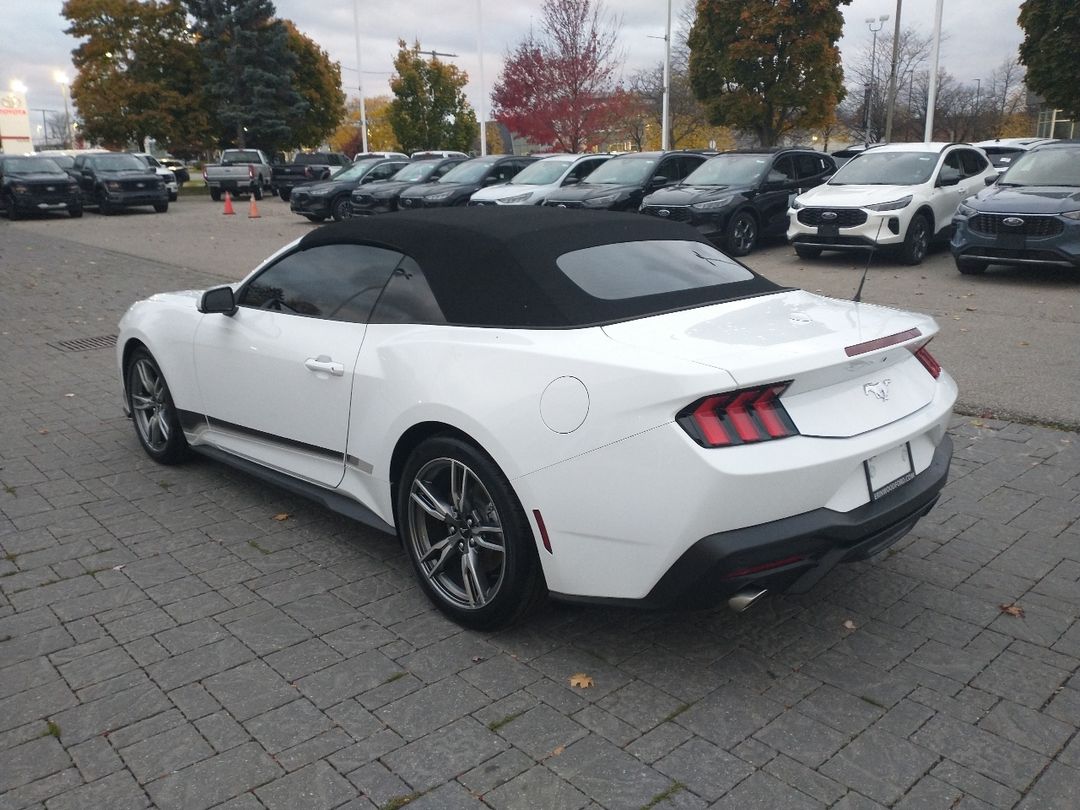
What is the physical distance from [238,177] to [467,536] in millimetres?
35396

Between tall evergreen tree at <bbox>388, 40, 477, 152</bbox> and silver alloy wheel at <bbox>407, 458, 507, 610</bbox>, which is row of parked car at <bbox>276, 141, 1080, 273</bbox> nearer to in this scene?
silver alloy wheel at <bbox>407, 458, 507, 610</bbox>

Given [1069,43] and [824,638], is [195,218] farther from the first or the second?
[824,638]

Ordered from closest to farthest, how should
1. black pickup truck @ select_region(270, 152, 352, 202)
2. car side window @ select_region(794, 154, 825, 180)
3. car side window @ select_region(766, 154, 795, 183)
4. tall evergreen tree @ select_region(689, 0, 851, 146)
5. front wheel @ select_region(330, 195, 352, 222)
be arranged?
car side window @ select_region(766, 154, 795, 183) < car side window @ select_region(794, 154, 825, 180) < front wheel @ select_region(330, 195, 352, 222) < tall evergreen tree @ select_region(689, 0, 851, 146) < black pickup truck @ select_region(270, 152, 352, 202)

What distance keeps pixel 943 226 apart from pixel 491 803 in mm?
13675

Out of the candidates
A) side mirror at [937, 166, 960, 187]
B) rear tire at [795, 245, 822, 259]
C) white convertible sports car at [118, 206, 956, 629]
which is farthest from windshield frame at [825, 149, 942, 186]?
white convertible sports car at [118, 206, 956, 629]

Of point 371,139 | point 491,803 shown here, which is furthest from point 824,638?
point 371,139

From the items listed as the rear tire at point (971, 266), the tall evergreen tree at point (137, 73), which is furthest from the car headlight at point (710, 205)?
the tall evergreen tree at point (137, 73)

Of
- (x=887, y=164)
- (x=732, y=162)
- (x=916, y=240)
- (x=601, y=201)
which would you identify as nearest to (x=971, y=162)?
(x=887, y=164)

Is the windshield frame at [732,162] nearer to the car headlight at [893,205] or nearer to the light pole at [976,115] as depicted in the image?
the car headlight at [893,205]

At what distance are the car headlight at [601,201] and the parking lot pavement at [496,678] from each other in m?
11.7

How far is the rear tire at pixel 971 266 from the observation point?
39.8 feet

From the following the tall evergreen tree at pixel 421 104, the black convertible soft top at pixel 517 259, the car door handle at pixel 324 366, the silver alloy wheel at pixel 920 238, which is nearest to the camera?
the black convertible soft top at pixel 517 259

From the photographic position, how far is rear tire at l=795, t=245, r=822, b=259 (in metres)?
14.0

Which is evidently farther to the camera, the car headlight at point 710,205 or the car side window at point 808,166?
the car side window at point 808,166
